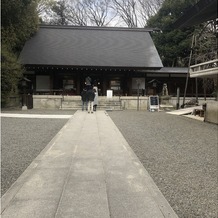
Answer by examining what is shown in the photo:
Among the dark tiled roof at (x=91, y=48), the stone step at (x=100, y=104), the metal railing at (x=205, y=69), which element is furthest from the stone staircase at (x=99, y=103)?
the metal railing at (x=205, y=69)

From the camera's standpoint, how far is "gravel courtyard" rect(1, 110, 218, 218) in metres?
4.05

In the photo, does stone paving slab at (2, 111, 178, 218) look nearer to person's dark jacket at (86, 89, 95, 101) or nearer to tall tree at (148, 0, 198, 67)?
person's dark jacket at (86, 89, 95, 101)

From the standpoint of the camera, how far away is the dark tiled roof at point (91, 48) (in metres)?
25.6

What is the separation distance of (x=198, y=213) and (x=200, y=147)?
4.32m

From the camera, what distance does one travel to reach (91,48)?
28.3m

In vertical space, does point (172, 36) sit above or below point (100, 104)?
above

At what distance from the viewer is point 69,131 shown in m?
9.33

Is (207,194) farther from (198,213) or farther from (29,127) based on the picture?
(29,127)

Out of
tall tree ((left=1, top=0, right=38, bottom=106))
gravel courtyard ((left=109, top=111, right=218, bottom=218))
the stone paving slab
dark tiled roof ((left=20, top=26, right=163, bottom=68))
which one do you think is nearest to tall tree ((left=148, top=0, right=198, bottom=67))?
dark tiled roof ((left=20, top=26, right=163, bottom=68))

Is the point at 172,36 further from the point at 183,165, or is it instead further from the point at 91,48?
the point at 183,165

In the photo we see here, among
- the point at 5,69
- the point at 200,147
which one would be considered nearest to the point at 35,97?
the point at 5,69

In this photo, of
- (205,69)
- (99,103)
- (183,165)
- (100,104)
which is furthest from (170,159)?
(99,103)

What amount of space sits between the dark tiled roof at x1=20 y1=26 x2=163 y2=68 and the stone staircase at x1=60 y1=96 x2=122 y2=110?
332cm

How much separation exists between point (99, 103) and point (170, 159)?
55.1ft
